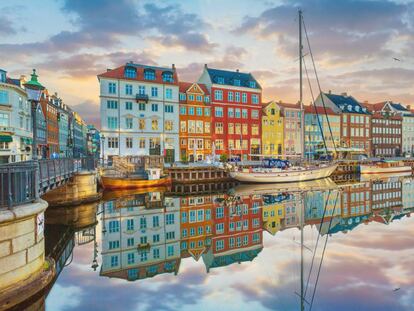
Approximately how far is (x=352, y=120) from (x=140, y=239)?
8357 cm

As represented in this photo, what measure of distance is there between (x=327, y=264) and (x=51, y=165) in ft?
55.6

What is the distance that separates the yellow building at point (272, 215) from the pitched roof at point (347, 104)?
66.8 meters

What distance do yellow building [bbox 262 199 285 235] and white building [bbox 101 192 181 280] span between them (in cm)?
617

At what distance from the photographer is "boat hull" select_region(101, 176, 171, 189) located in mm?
35219

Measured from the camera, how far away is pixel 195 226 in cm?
2123

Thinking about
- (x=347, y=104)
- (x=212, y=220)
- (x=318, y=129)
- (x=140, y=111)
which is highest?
(x=347, y=104)

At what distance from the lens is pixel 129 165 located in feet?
142

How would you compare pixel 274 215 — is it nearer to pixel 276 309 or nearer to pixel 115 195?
pixel 276 309

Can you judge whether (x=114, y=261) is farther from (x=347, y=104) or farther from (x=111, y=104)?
(x=347, y=104)

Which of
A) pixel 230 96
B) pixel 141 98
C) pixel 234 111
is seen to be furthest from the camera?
pixel 234 111

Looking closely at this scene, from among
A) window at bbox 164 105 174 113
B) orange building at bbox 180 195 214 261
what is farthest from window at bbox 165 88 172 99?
orange building at bbox 180 195 214 261

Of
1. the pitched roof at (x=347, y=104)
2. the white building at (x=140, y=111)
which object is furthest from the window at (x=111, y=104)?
the pitched roof at (x=347, y=104)

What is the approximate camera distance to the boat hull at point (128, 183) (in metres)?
35.2

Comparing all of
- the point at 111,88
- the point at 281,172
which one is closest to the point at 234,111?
the point at 281,172
